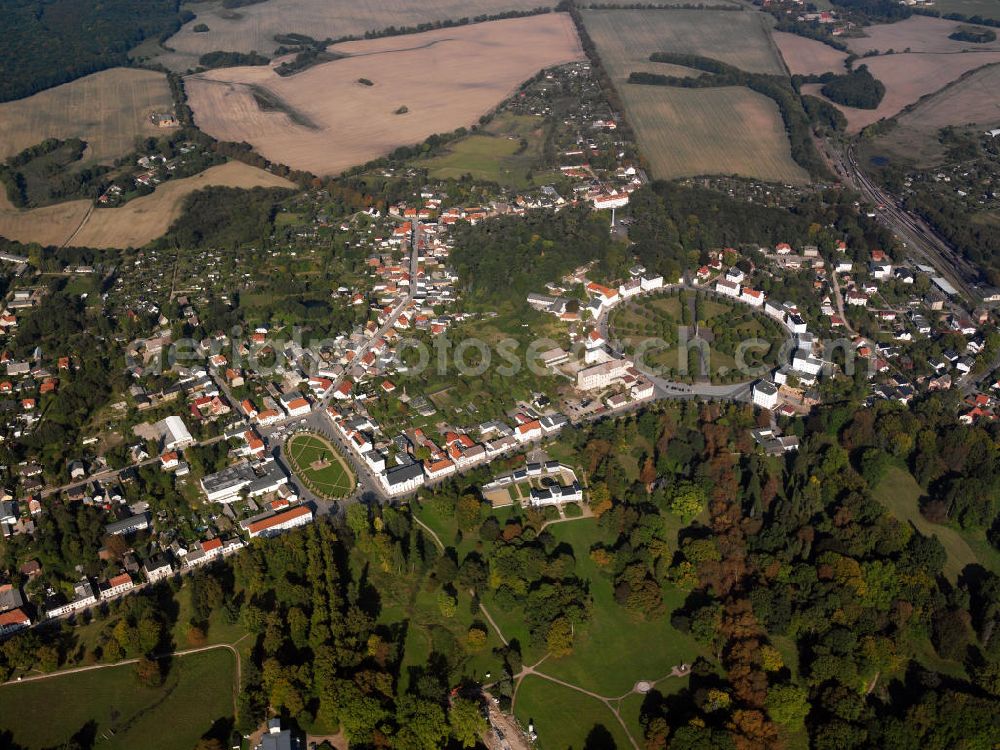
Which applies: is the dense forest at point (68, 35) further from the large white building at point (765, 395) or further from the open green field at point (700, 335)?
the large white building at point (765, 395)

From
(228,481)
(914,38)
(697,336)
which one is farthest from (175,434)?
(914,38)

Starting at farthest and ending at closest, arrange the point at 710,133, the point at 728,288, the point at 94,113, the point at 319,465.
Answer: the point at 94,113 → the point at 710,133 → the point at 728,288 → the point at 319,465

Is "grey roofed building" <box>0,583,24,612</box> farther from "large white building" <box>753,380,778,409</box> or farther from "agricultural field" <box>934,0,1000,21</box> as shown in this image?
"agricultural field" <box>934,0,1000,21</box>

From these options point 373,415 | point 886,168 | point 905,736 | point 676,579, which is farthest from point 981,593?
point 886,168

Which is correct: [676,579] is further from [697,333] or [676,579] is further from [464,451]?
[697,333]

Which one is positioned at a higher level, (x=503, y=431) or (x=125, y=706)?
(x=125, y=706)

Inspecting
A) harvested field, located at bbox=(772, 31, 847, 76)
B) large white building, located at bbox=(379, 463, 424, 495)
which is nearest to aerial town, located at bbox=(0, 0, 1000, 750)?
large white building, located at bbox=(379, 463, 424, 495)

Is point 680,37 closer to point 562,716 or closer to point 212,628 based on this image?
point 562,716
